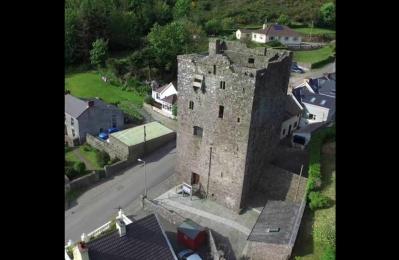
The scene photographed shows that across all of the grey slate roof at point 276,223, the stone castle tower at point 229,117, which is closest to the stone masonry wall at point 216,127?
the stone castle tower at point 229,117

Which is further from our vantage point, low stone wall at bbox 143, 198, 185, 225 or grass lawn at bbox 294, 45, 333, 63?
grass lawn at bbox 294, 45, 333, 63

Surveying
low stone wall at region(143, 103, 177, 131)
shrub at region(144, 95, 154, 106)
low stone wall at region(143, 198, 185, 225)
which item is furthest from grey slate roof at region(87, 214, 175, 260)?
shrub at region(144, 95, 154, 106)

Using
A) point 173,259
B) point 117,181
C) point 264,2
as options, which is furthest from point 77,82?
point 264,2

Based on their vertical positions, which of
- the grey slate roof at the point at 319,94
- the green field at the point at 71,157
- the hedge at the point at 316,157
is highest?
the grey slate roof at the point at 319,94

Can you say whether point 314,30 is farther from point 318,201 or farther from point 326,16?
point 318,201

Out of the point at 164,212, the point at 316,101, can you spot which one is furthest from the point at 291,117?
the point at 164,212

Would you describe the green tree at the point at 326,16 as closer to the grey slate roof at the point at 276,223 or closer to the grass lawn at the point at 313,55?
the grass lawn at the point at 313,55

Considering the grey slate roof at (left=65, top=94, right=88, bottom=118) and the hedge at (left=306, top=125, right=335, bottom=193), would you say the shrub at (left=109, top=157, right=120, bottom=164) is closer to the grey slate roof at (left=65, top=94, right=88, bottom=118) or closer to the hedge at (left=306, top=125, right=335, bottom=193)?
the grey slate roof at (left=65, top=94, right=88, bottom=118)
